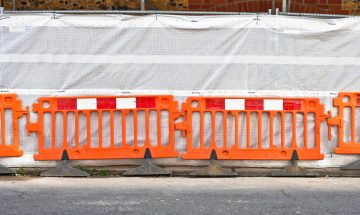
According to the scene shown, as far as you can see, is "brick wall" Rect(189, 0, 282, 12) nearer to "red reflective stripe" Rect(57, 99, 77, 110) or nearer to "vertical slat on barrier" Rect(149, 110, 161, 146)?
"vertical slat on barrier" Rect(149, 110, 161, 146)

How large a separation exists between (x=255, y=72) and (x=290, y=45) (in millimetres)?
679

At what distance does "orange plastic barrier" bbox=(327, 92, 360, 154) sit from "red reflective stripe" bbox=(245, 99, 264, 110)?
106 centimetres

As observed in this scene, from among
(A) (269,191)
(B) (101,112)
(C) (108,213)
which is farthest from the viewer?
(B) (101,112)

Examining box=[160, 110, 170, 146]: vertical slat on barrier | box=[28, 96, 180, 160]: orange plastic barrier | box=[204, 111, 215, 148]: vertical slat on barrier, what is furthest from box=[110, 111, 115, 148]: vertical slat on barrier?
box=[204, 111, 215, 148]: vertical slat on barrier

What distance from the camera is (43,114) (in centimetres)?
975

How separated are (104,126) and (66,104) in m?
0.66

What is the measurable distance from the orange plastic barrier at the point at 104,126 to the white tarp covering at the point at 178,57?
0.55 ft

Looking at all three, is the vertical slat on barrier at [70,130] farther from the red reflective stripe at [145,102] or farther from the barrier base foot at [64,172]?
the red reflective stripe at [145,102]

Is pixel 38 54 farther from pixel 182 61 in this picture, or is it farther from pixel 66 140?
pixel 182 61

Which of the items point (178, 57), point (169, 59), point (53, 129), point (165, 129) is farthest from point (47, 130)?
point (178, 57)

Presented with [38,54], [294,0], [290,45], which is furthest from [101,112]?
[294,0]

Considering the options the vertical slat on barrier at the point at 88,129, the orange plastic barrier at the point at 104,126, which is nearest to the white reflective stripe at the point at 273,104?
the orange plastic barrier at the point at 104,126

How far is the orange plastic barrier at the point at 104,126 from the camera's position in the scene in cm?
972

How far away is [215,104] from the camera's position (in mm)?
9773
